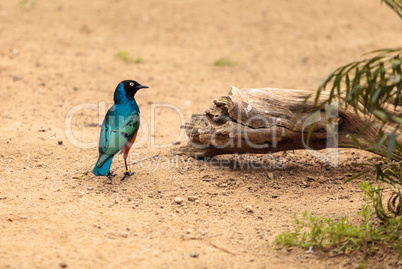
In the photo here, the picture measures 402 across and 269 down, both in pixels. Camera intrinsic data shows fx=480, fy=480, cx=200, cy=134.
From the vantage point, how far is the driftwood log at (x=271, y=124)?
15.0 feet

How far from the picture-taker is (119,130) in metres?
4.61

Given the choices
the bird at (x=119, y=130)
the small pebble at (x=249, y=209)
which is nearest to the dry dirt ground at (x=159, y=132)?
the small pebble at (x=249, y=209)

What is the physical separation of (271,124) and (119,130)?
1.45 meters

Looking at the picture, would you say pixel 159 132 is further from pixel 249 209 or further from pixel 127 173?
pixel 249 209

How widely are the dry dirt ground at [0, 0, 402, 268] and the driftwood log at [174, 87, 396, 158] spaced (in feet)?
1.10

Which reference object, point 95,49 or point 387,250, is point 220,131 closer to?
point 387,250

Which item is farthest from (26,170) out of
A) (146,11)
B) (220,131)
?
(146,11)

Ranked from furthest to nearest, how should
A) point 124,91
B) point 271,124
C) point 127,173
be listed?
point 124,91, point 127,173, point 271,124

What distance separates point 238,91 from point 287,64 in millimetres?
4553

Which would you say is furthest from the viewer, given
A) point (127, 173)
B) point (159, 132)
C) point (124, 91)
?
point (159, 132)

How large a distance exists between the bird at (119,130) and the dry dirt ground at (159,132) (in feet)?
0.87

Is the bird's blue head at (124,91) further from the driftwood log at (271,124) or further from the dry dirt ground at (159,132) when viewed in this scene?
the driftwood log at (271,124)

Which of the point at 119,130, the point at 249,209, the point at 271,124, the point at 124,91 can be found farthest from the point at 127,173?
the point at 271,124

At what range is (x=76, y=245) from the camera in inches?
135
